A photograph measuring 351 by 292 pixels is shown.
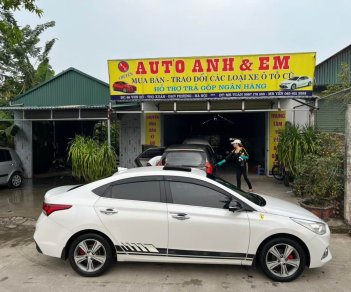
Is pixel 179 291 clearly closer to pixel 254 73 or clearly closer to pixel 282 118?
pixel 254 73

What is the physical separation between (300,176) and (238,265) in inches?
193

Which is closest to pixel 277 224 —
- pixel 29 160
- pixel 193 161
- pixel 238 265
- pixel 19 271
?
pixel 238 265

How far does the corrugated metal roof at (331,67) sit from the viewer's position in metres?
18.7

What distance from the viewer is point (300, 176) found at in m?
9.39

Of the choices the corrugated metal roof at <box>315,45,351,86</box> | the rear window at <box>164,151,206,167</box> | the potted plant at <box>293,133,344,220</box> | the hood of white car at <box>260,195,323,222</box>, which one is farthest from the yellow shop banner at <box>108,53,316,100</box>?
the corrugated metal roof at <box>315,45,351,86</box>

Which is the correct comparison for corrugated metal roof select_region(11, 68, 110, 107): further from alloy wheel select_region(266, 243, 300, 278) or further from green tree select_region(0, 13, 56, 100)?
alloy wheel select_region(266, 243, 300, 278)

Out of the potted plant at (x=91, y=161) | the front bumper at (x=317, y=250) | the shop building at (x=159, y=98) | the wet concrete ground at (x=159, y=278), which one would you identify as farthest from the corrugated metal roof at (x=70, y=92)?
the front bumper at (x=317, y=250)

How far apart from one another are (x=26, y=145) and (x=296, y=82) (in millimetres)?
10813

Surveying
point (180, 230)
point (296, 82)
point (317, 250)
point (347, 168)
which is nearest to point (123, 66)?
point (296, 82)

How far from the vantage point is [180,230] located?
4734 millimetres

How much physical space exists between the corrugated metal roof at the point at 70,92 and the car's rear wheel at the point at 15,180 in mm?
3477

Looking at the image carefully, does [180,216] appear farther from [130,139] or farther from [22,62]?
[22,62]

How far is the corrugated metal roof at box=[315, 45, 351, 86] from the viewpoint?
1872 cm

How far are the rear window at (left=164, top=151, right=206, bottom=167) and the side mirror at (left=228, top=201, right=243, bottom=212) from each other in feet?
14.0
